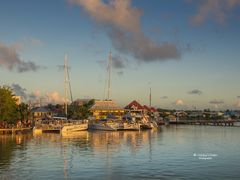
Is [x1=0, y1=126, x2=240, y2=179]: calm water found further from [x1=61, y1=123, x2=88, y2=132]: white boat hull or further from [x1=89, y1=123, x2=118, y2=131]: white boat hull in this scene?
[x1=89, y1=123, x2=118, y2=131]: white boat hull

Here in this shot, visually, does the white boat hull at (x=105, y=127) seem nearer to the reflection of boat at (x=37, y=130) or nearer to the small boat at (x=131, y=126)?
the small boat at (x=131, y=126)

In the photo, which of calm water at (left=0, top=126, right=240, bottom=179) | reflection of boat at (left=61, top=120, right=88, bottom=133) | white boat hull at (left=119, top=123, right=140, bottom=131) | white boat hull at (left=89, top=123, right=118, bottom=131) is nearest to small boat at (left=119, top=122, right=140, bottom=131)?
white boat hull at (left=119, top=123, right=140, bottom=131)

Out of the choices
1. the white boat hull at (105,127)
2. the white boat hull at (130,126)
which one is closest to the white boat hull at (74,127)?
the white boat hull at (105,127)

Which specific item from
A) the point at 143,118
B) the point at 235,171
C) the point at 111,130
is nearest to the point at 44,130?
the point at 111,130

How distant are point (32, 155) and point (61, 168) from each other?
46.5ft

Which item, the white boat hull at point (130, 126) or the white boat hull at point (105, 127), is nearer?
the white boat hull at point (105, 127)

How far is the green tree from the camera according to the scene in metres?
123

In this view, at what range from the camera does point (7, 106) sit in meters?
124

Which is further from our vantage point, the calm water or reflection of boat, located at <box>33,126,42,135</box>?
reflection of boat, located at <box>33,126,42,135</box>

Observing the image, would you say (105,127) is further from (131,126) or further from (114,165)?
(114,165)

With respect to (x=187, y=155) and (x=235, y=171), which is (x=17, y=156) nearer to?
(x=187, y=155)

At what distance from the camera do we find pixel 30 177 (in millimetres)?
42031

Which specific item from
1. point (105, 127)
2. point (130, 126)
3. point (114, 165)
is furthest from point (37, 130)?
point (114, 165)

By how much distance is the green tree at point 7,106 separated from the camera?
12306 centimetres
